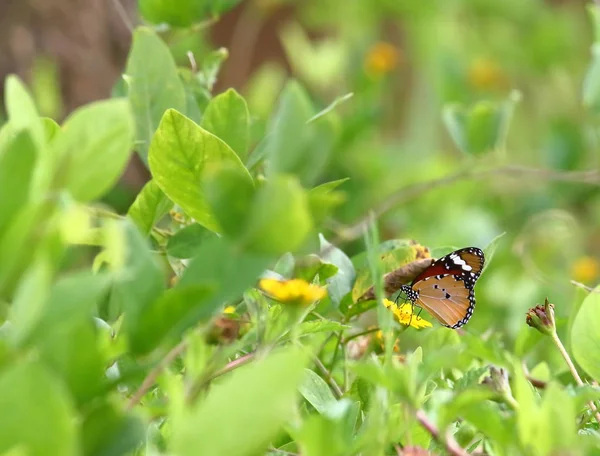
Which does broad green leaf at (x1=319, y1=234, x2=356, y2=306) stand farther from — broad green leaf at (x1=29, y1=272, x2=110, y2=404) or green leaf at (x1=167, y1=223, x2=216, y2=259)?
broad green leaf at (x1=29, y1=272, x2=110, y2=404)

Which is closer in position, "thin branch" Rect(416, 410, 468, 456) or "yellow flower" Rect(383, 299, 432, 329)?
"thin branch" Rect(416, 410, 468, 456)

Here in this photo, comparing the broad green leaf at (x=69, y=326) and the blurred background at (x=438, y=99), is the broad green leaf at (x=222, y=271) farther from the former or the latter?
the blurred background at (x=438, y=99)

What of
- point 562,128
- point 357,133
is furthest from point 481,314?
point 562,128

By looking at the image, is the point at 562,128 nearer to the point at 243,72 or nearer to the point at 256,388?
the point at 243,72

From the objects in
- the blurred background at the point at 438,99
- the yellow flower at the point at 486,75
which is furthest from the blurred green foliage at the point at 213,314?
the yellow flower at the point at 486,75

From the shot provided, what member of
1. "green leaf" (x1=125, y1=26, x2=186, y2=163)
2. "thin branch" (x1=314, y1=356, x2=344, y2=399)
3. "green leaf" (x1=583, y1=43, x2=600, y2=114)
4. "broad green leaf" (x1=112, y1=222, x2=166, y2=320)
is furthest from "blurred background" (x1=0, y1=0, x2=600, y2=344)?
"broad green leaf" (x1=112, y1=222, x2=166, y2=320)

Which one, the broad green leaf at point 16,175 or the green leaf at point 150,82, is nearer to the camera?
the broad green leaf at point 16,175

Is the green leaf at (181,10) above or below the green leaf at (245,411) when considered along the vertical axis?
below

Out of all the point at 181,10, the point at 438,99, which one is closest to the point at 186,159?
the point at 181,10
